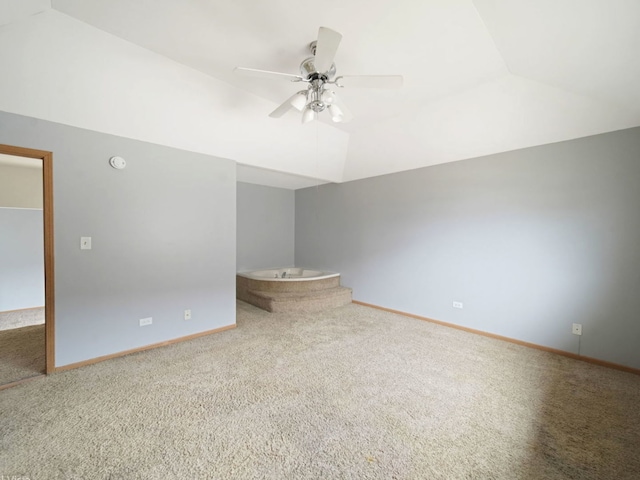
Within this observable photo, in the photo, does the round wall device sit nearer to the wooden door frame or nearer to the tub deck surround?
the wooden door frame

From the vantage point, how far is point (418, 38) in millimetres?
1949

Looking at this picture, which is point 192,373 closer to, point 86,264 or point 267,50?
point 86,264

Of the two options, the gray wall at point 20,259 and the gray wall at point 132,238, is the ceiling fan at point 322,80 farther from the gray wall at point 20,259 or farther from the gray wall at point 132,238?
the gray wall at point 20,259

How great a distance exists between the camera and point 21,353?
8.76ft

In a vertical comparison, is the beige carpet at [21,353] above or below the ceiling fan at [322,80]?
below

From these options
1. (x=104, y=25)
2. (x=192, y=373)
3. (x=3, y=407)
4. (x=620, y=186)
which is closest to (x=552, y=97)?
(x=620, y=186)

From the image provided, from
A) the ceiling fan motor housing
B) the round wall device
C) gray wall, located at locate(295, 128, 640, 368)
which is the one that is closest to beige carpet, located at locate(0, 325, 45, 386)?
the round wall device

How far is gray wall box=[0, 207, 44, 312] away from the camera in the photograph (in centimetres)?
406

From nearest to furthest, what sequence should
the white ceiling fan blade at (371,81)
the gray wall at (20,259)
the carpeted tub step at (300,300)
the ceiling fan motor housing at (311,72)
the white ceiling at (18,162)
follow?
the white ceiling fan blade at (371,81) < the ceiling fan motor housing at (311,72) < the white ceiling at (18,162) < the gray wall at (20,259) < the carpeted tub step at (300,300)

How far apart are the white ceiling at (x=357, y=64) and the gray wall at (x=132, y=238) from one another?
0.23 meters

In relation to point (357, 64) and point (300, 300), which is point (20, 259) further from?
point (357, 64)

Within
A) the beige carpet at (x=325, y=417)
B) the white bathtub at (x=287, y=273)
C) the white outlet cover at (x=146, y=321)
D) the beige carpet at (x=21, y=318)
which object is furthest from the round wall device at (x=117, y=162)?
the white bathtub at (x=287, y=273)

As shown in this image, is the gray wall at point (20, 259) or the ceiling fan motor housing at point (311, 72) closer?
the ceiling fan motor housing at point (311, 72)

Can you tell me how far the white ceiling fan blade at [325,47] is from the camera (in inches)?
56.3
